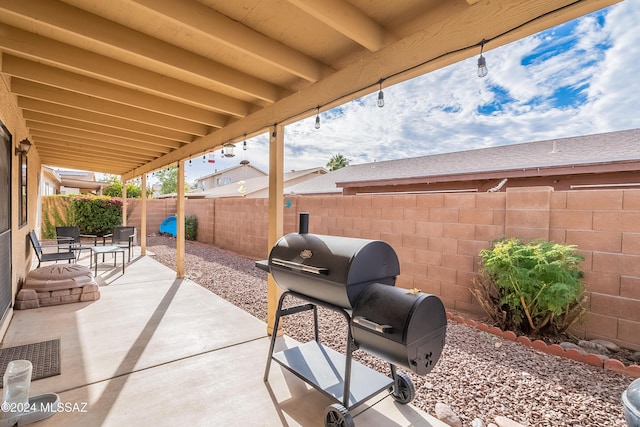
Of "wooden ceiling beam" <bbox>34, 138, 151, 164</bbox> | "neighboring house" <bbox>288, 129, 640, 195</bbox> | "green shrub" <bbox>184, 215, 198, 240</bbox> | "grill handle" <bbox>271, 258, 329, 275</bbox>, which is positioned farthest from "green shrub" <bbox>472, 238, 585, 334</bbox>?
"green shrub" <bbox>184, 215, 198, 240</bbox>

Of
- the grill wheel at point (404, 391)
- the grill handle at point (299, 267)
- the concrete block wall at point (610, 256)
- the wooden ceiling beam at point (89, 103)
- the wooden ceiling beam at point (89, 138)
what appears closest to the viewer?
the grill handle at point (299, 267)

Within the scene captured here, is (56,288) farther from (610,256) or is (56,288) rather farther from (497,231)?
(610,256)

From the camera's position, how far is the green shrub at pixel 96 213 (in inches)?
460

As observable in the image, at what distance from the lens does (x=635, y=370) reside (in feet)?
8.43

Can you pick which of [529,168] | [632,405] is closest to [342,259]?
[632,405]

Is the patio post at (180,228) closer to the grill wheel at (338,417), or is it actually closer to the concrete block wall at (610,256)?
the grill wheel at (338,417)

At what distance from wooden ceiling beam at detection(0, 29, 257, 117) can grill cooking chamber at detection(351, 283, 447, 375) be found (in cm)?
305

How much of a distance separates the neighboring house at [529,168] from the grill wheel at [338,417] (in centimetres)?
679

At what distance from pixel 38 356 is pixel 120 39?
3072 mm

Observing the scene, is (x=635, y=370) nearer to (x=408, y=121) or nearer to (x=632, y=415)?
(x=632, y=415)

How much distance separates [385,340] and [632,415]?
41.0 inches

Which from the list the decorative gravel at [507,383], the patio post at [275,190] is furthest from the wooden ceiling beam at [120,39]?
the decorative gravel at [507,383]

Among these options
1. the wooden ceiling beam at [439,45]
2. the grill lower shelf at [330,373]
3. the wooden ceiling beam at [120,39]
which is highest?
the wooden ceiling beam at [120,39]

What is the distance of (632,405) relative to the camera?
1.19m
